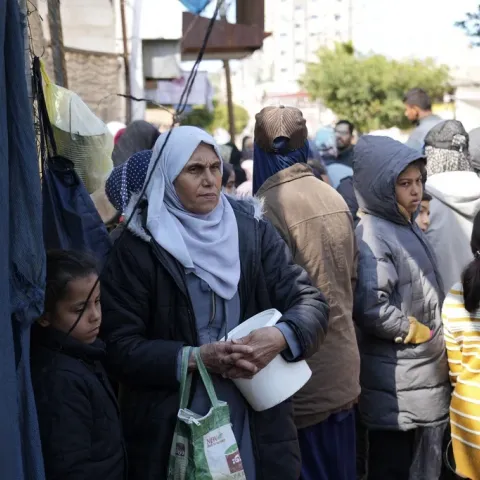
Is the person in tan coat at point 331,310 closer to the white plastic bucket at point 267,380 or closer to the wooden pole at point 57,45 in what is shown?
the white plastic bucket at point 267,380

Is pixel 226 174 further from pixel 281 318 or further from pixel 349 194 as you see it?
pixel 281 318

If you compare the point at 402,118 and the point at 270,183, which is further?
the point at 402,118

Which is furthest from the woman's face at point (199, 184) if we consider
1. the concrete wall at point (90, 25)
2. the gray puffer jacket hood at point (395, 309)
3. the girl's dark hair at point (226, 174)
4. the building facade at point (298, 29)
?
the building facade at point (298, 29)

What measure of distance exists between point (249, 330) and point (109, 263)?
515mm

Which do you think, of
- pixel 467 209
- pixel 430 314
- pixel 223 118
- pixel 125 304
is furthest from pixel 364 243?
pixel 223 118

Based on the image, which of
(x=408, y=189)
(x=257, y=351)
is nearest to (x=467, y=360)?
(x=408, y=189)

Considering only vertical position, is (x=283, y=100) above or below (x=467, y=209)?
below

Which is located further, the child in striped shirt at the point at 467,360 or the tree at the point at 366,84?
the tree at the point at 366,84

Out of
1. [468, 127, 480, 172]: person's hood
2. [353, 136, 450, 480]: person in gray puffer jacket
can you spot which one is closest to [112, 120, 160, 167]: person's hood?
[353, 136, 450, 480]: person in gray puffer jacket

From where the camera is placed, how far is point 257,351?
7.89 ft

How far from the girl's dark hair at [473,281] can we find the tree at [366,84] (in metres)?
43.5

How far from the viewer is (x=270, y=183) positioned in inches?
136

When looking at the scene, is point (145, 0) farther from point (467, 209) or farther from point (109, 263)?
point (109, 263)

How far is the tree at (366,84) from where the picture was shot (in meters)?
47.1
